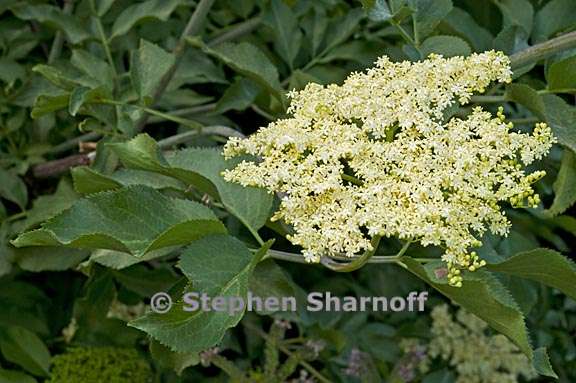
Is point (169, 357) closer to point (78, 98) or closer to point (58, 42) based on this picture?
point (78, 98)

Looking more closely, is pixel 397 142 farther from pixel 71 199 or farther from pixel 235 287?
pixel 71 199

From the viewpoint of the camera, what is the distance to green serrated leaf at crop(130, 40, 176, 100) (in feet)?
4.52

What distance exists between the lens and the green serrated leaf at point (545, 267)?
3.23 ft

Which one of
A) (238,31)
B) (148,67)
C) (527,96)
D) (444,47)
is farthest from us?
(238,31)

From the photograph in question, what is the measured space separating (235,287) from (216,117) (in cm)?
76

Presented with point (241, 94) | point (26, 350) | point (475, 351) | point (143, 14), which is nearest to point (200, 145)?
point (241, 94)

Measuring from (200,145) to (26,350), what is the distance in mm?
424

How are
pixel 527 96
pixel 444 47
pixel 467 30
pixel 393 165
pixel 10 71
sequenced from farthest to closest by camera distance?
pixel 10 71 → pixel 467 30 → pixel 444 47 → pixel 527 96 → pixel 393 165

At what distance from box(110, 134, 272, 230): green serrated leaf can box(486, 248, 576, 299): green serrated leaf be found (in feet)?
0.90

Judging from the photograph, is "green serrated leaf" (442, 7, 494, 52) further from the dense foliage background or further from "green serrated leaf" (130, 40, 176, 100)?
"green serrated leaf" (130, 40, 176, 100)

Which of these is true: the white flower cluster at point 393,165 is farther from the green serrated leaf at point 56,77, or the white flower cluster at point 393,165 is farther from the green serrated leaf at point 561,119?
the green serrated leaf at point 56,77

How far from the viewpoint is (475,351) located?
5.98 feet

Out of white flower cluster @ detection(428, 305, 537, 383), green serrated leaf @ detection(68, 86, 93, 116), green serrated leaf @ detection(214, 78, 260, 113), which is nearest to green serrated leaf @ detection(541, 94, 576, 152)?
green serrated leaf @ detection(214, 78, 260, 113)

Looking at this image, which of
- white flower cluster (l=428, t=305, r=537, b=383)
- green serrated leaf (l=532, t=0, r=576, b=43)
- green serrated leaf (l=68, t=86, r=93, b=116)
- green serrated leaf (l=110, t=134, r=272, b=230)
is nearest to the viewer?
green serrated leaf (l=110, t=134, r=272, b=230)
